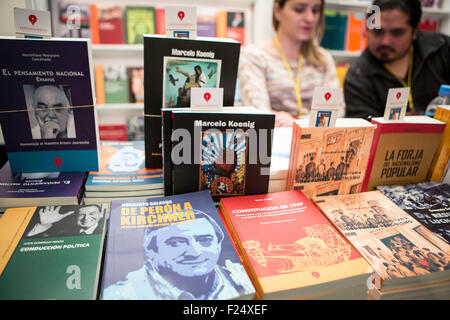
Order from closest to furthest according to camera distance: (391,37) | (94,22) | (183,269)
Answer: (183,269)
(391,37)
(94,22)

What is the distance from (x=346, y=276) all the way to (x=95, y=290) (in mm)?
511

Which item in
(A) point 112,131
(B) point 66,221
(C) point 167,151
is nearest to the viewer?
(B) point 66,221

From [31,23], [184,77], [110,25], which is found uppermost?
[110,25]

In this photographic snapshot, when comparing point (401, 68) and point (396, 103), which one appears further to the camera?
Result: point (401, 68)

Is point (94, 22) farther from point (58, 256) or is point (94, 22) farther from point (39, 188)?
point (58, 256)

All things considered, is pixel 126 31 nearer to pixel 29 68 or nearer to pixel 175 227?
pixel 29 68

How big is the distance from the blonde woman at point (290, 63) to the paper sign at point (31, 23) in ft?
4.33

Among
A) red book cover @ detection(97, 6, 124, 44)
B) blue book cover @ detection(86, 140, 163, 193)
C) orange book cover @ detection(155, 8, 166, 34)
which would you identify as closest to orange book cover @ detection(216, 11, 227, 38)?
orange book cover @ detection(155, 8, 166, 34)

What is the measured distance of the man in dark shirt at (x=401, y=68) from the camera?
2125mm

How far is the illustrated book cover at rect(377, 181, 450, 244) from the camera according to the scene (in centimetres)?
82

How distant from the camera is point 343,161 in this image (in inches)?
36.2

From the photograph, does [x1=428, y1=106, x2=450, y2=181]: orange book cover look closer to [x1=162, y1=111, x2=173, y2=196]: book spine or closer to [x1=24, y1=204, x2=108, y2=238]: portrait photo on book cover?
[x1=162, y1=111, x2=173, y2=196]: book spine

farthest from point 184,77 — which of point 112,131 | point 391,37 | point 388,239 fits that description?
point 112,131

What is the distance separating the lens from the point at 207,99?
812mm
